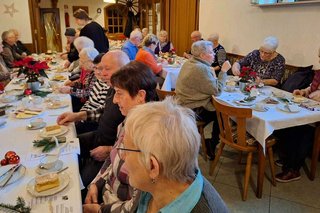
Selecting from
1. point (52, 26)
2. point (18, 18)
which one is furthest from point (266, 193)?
point (52, 26)

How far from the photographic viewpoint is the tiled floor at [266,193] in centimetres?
215

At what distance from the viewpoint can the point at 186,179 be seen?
817 mm

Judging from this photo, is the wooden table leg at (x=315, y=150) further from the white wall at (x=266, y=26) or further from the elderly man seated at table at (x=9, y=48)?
the elderly man seated at table at (x=9, y=48)

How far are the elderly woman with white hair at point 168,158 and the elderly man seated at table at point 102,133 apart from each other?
3.35 feet

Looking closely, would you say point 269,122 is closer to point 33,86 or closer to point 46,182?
point 46,182

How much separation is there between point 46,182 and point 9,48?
16.9 feet

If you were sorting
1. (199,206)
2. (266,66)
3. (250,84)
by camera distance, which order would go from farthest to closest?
→ (266,66) < (250,84) < (199,206)

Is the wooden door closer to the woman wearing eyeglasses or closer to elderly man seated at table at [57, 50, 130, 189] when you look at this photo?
elderly man seated at table at [57, 50, 130, 189]

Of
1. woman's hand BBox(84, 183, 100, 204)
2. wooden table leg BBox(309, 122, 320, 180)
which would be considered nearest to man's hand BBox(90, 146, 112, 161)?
woman's hand BBox(84, 183, 100, 204)

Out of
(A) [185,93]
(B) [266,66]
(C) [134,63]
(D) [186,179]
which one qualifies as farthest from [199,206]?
(B) [266,66]

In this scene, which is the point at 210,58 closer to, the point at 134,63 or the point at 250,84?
the point at 250,84

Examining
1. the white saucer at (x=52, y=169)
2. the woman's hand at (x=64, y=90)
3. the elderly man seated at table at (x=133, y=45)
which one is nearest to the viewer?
the white saucer at (x=52, y=169)

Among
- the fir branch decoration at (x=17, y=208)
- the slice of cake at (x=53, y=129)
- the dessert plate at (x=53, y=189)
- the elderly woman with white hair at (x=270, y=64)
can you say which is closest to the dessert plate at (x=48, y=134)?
the slice of cake at (x=53, y=129)

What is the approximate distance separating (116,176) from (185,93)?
1521mm
